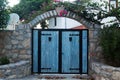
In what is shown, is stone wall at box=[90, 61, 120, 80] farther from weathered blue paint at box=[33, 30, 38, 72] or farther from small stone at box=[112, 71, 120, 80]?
weathered blue paint at box=[33, 30, 38, 72]

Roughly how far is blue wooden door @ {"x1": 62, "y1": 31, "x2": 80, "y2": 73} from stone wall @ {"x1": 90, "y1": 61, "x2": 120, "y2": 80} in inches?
51.7

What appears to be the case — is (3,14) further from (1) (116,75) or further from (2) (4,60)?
(1) (116,75)

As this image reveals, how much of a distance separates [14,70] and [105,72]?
3.41 meters

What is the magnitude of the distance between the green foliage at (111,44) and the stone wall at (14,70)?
128 inches

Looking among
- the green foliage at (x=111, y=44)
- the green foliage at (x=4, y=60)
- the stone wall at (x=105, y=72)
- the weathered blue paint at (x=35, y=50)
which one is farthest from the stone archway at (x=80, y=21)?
the green foliage at (x=4, y=60)

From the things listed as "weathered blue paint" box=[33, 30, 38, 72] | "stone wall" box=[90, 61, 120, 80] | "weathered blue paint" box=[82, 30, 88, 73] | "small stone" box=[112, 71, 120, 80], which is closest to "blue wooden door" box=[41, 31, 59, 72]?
"weathered blue paint" box=[33, 30, 38, 72]

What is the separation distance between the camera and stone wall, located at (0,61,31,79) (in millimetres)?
9625

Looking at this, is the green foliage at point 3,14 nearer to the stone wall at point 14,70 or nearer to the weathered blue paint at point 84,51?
the stone wall at point 14,70

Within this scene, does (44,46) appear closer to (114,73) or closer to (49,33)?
(49,33)

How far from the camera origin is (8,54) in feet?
37.2

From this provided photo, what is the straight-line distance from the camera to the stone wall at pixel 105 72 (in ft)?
28.8

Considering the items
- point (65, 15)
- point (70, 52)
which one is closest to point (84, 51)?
point (70, 52)

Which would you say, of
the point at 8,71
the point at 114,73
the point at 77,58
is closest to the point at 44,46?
the point at 77,58

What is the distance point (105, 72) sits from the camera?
917 cm
